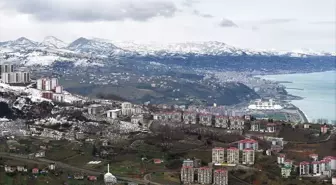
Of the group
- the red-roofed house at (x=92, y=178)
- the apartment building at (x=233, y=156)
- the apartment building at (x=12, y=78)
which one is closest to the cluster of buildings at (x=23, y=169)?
the red-roofed house at (x=92, y=178)

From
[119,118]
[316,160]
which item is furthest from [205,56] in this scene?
[316,160]

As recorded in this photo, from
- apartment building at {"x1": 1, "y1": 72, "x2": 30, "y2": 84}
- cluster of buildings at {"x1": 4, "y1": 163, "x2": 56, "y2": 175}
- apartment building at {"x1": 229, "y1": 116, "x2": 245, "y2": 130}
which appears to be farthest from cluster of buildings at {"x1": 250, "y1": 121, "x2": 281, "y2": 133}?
apartment building at {"x1": 1, "y1": 72, "x2": 30, "y2": 84}

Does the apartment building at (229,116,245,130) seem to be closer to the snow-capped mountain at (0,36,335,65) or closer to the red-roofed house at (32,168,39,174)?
the red-roofed house at (32,168,39,174)

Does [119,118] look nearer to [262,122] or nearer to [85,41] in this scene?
[262,122]

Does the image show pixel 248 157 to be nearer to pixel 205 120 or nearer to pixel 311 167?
pixel 311 167

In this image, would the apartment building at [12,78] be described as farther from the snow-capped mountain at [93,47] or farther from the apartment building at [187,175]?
the snow-capped mountain at [93,47]

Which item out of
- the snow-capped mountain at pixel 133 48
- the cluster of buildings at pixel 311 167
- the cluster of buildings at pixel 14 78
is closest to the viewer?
the cluster of buildings at pixel 311 167
